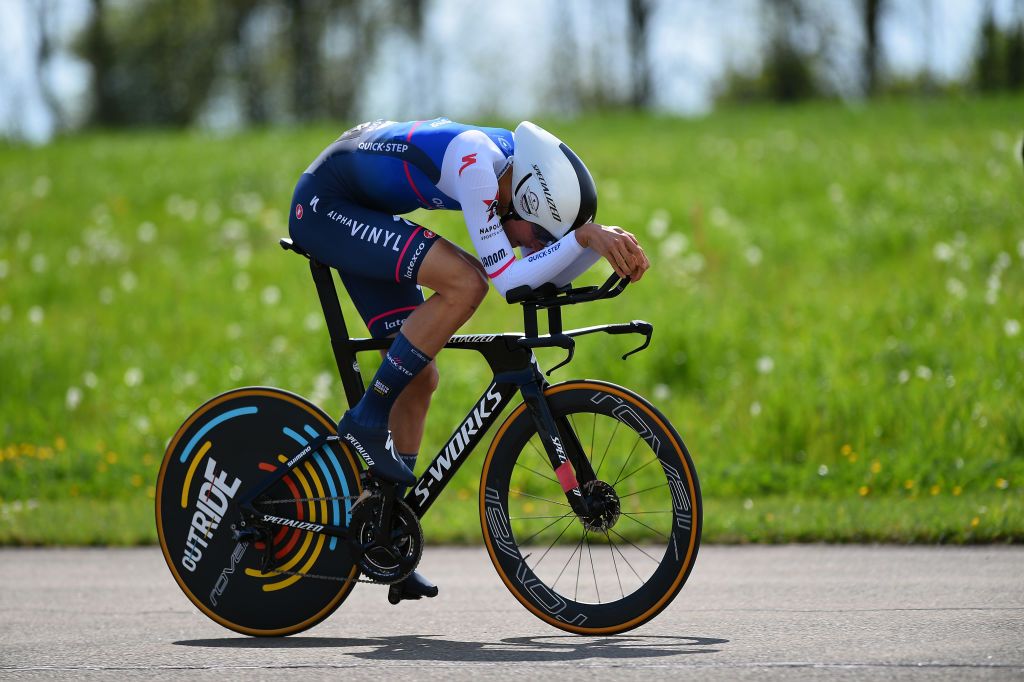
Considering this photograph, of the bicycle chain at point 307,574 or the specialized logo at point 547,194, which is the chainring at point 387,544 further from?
the specialized logo at point 547,194

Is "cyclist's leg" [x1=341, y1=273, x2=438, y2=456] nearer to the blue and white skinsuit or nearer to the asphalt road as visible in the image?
the blue and white skinsuit

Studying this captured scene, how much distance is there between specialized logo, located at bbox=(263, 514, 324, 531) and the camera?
481 centimetres

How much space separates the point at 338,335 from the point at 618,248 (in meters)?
1.23

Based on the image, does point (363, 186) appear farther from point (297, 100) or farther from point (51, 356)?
point (297, 100)

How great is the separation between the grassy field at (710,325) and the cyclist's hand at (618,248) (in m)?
3.14

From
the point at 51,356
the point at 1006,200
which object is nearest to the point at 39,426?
the point at 51,356

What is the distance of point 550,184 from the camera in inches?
172

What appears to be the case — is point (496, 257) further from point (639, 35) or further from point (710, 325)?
point (639, 35)

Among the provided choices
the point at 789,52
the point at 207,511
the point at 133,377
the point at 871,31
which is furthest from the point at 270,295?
the point at 789,52

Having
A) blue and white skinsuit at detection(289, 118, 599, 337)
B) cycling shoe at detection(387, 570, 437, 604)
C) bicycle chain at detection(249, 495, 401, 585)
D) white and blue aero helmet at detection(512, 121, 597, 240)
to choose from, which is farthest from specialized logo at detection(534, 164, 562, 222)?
cycling shoe at detection(387, 570, 437, 604)

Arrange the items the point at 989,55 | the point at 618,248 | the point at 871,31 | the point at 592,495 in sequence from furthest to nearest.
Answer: the point at 871,31, the point at 989,55, the point at 592,495, the point at 618,248

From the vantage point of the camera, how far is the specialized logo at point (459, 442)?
15.5ft

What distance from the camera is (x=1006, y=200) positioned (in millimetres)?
12562

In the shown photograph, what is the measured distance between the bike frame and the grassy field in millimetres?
2654
